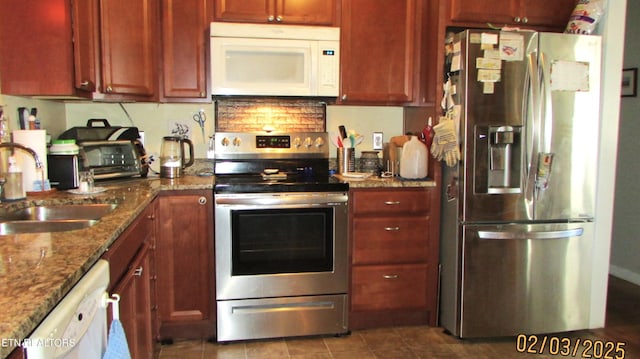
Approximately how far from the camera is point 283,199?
2.63 metres

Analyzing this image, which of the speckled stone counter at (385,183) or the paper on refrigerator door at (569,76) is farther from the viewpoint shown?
the speckled stone counter at (385,183)

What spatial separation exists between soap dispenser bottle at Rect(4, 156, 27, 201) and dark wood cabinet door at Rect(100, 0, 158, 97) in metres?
0.79

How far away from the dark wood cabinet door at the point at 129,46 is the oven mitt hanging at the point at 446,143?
1.63m

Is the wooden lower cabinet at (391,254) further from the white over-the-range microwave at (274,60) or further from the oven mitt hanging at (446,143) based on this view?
the white over-the-range microwave at (274,60)

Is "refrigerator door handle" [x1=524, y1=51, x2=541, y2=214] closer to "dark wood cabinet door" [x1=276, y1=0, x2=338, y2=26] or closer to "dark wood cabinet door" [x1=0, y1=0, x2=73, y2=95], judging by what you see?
→ "dark wood cabinet door" [x1=276, y1=0, x2=338, y2=26]

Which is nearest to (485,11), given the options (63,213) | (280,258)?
(280,258)

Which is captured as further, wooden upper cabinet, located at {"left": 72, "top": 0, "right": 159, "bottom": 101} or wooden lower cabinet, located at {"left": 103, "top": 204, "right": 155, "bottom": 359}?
wooden upper cabinet, located at {"left": 72, "top": 0, "right": 159, "bottom": 101}

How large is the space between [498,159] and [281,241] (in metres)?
1.24

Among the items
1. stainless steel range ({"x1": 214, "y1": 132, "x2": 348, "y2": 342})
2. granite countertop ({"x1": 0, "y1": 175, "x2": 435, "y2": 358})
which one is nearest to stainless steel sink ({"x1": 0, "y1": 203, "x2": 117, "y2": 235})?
granite countertop ({"x1": 0, "y1": 175, "x2": 435, "y2": 358})

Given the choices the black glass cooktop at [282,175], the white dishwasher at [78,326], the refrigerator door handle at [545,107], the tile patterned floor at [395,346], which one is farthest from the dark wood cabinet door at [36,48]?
the refrigerator door handle at [545,107]

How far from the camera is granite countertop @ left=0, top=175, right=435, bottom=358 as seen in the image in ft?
2.65

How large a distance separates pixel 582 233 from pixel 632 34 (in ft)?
6.31

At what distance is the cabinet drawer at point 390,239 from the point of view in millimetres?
2779
